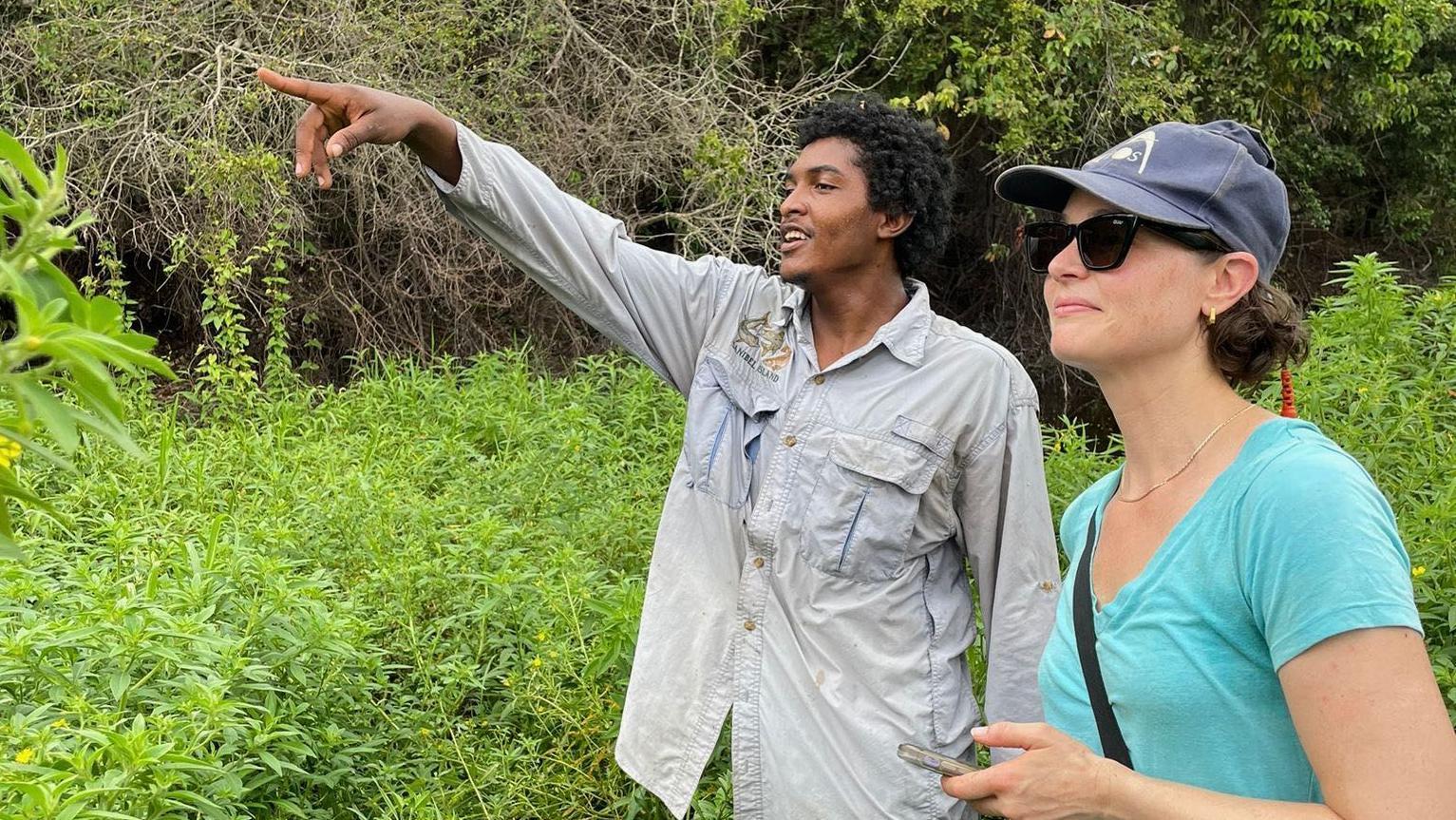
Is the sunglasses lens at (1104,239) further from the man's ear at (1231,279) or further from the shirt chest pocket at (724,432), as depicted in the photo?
the shirt chest pocket at (724,432)

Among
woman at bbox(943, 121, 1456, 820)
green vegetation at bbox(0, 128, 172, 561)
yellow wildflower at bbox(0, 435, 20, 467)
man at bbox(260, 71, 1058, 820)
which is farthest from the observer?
man at bbox(260, 71, 1058, 820)

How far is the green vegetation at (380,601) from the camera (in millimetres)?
2834

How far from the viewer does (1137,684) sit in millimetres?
1585

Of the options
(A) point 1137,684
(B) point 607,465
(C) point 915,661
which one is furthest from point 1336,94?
(A) point 1137,684

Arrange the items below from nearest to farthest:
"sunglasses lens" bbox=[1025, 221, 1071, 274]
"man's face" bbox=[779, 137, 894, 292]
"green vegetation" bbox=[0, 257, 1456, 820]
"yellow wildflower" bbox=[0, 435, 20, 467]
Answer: "yellow wildflower" bbox=[0, 435, 20, 467] → "sunglasses lens" bbox=[1025, 221, 1071, 274] → "green vegetation" bbox=[0, 257, 1456, 820] → "man's face" bbox=[779, 137, 894, 292]

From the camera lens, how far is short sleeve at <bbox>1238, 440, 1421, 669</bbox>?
1386 millimetres

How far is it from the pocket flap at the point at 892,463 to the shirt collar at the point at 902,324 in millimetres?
201

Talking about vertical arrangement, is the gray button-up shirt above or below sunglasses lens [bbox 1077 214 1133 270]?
below

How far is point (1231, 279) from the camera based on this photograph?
1.79 m

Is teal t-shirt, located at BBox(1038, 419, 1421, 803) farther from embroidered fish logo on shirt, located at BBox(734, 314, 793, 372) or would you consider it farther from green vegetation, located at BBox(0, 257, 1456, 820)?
green vegetation, located at BBox(0, 257, 1456, 820)

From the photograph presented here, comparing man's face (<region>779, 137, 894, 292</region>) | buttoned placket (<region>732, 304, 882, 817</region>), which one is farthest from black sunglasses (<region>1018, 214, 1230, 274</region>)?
man's face (<region>779, 137, 894, 292</region>)

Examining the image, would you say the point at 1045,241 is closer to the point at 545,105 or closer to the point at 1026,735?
the point at 1026,735

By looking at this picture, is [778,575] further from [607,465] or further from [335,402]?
[335,402]

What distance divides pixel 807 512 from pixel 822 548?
0.08 m
